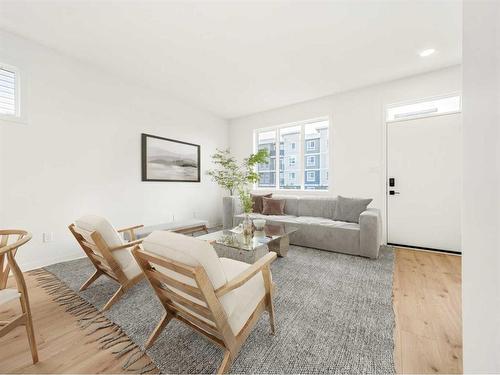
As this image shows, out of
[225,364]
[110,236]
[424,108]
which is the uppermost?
[424,108]

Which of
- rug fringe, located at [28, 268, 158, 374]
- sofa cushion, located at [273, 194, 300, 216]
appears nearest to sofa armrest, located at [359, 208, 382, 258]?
sofa cushion, located at [273, 194, 300, 216]

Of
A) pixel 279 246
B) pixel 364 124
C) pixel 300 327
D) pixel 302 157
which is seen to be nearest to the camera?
pixel 300 327

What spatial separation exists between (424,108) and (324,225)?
2471mm

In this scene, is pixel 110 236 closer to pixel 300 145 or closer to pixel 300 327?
pixel 300 327

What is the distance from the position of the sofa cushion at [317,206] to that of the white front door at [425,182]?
924 millimetres

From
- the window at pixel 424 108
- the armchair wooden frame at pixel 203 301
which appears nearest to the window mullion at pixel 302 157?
the window at pixel 424 108

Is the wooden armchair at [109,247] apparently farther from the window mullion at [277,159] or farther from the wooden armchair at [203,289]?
the window mullion at [277,159]

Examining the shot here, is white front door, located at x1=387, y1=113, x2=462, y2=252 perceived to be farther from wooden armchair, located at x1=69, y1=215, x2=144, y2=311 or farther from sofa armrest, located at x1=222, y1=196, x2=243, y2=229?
wooden armchair, located at x1=69, y1=215, x2=144, y2=311

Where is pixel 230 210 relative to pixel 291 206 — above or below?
below

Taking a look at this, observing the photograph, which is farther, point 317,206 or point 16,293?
point 317,206

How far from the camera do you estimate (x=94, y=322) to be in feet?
5.32

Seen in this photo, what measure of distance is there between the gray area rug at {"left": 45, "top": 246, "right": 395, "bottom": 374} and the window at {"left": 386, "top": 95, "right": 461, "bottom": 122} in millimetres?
2521

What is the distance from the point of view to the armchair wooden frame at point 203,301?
3.26ft

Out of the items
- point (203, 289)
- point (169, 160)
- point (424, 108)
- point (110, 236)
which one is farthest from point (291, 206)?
point (203, 289)
